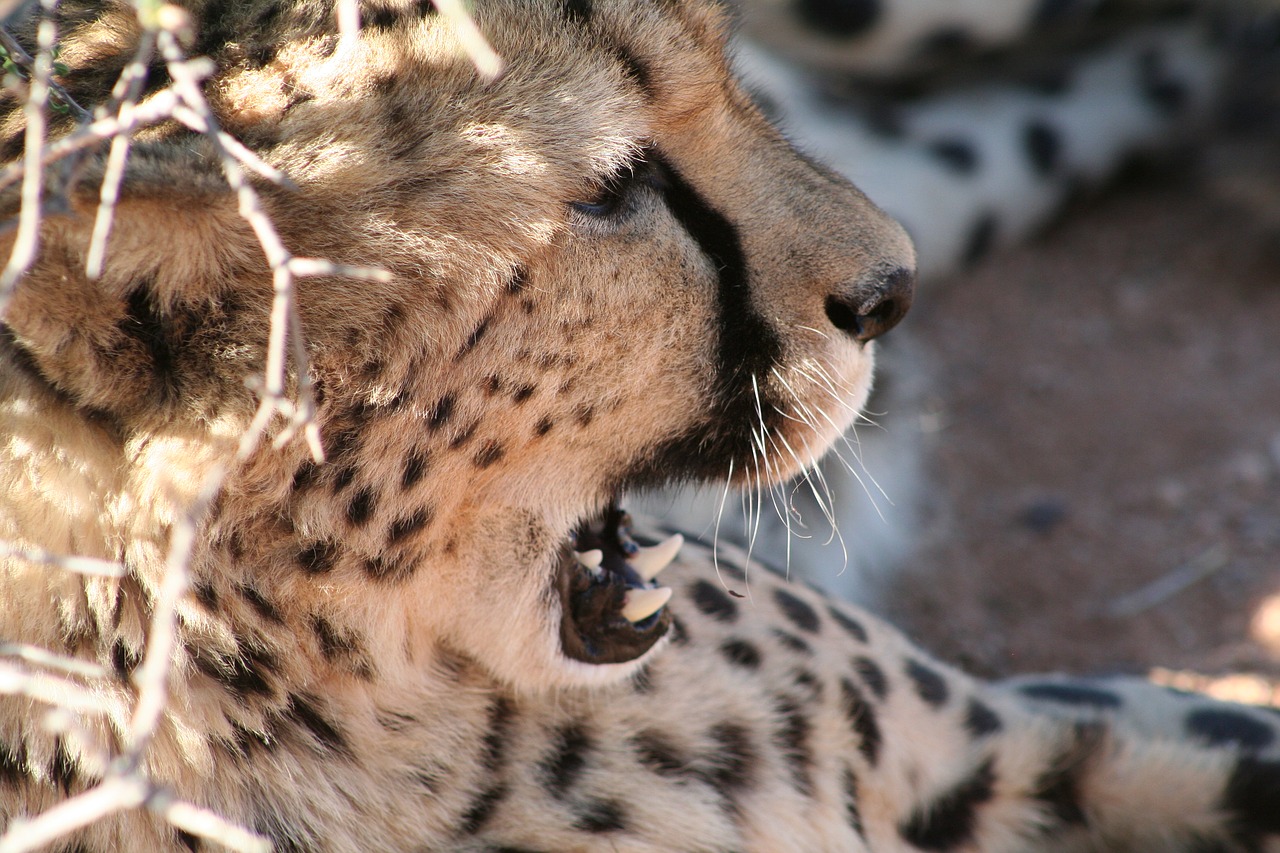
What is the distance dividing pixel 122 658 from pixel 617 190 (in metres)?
0.59

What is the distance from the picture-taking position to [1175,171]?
3305 millimetres

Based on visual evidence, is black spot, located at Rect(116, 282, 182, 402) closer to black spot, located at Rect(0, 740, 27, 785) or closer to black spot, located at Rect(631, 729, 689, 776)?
black spot, located at Rect(0, 740, 27, 785)

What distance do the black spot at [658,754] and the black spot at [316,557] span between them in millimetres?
448

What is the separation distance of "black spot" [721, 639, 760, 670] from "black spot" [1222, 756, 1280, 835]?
2.14 ft

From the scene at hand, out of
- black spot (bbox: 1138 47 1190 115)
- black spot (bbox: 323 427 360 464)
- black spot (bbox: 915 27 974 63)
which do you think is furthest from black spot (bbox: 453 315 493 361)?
black spot (bbox: 1138 47 1190 115)

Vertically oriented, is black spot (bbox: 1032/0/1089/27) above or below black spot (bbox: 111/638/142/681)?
below

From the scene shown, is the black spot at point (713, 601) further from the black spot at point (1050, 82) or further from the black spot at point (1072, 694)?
the black spot at point (1050, 82)

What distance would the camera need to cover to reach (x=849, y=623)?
5.88ft

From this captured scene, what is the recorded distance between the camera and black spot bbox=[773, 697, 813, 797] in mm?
1554

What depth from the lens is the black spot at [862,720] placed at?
1632 mm

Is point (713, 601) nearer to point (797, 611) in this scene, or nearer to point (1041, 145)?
point (797, 611)

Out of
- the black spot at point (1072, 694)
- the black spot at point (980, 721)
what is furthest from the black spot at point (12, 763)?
the black spot at point (1072, 694)

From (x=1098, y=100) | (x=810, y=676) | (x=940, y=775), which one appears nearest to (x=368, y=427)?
(x=810, y=676)

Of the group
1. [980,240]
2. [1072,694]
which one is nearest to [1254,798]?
[1072,694]
